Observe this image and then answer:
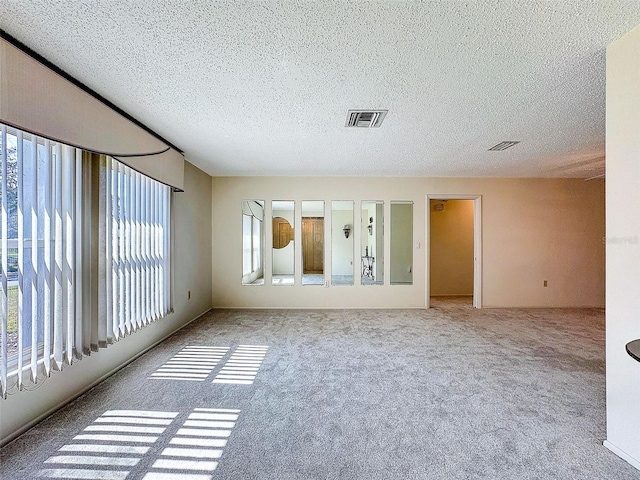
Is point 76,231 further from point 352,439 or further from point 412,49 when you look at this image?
point 412,49

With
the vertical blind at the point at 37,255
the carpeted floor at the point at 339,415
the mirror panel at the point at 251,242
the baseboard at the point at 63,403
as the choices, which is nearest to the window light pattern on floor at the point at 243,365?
the carpeted floor at the point at 339,415

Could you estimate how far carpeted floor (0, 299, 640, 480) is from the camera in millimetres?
1744

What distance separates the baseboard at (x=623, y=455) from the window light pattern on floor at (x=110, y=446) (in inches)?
108

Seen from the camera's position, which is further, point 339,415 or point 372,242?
point 372,242

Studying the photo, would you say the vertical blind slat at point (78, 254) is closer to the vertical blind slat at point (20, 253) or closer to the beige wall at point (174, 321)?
the beige wall at point (174, 321)

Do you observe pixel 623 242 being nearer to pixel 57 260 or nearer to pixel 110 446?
pixel 110 446

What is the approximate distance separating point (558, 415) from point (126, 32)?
146 inches

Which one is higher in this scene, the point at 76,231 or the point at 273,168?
the point at 273,168

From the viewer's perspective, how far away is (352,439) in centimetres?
198

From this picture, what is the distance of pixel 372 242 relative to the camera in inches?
248

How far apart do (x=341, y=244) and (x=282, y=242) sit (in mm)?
1266

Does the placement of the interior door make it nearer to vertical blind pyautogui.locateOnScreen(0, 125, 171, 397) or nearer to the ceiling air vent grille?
the ceiling air vent grille

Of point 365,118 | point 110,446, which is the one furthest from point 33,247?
point 365,118

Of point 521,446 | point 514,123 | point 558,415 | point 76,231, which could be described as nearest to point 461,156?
point 514,123
